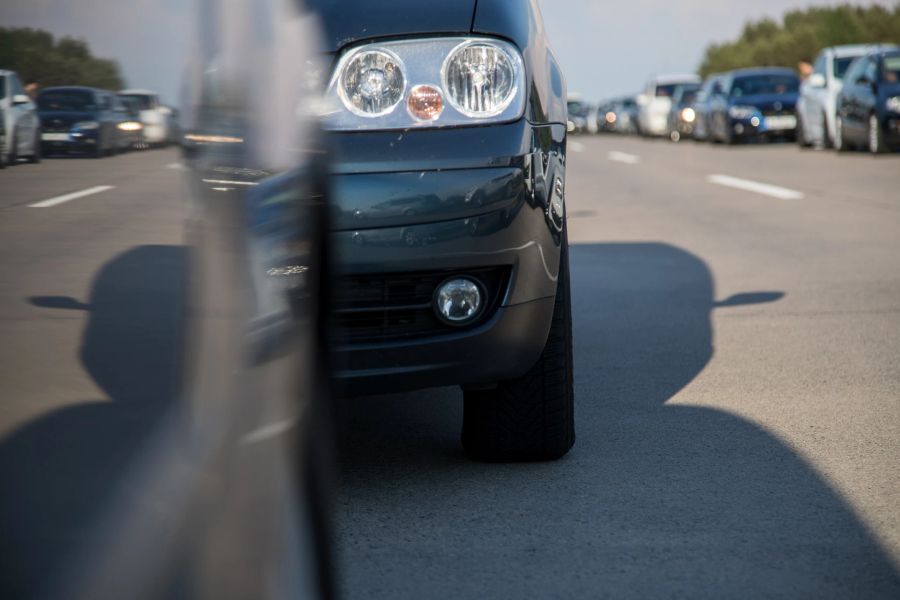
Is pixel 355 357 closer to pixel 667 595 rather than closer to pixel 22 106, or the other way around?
pixel 667 595

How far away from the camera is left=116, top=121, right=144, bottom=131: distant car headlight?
131 cm

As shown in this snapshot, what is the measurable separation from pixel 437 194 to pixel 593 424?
1.27 meters

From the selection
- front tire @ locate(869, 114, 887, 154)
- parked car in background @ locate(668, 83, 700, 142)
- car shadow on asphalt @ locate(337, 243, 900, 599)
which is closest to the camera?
car shadow on asphalt @ locate(337, 243, 900, 599)

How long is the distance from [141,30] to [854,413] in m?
3.01

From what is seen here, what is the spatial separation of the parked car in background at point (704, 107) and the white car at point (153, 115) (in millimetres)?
25225

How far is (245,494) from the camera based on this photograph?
119 cm

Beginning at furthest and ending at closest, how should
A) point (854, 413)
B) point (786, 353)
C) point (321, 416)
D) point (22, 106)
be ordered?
point (786, 353) → point (854, 413) → point (321, 416) → point (22, 106)

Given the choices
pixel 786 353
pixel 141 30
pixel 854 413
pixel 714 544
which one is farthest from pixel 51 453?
pixel 786 353

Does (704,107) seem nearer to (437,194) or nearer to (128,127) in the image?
(437,194)

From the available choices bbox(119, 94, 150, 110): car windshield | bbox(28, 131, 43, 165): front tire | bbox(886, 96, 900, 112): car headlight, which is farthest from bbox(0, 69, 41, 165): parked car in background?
bbox(886, 96, 900, 112): car headlight

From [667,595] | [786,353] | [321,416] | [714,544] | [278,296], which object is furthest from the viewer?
[786,353]

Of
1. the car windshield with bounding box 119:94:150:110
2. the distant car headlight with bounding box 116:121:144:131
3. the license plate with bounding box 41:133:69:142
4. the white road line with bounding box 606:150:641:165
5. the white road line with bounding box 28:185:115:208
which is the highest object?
the car windshield with bounding box 119:94:150:110

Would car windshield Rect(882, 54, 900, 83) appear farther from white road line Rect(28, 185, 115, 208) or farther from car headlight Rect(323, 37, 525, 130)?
white road line Rect(28, 185, 115, 208)

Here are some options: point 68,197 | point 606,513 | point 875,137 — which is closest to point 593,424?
point 606,513
